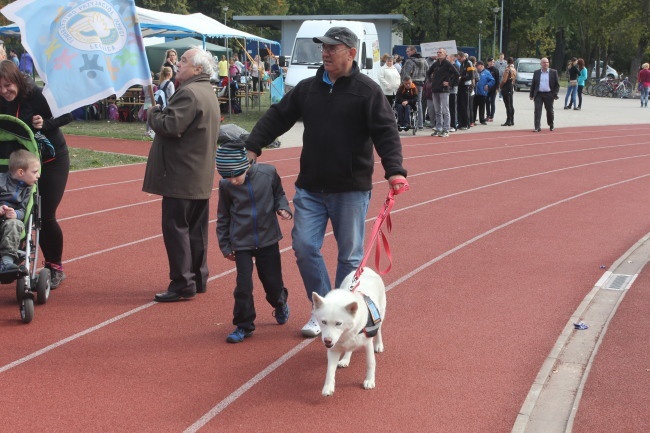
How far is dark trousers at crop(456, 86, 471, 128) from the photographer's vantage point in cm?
2483

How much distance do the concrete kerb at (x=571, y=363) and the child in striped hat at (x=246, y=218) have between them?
2.08 m

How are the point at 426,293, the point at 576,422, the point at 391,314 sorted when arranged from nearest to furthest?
the point at 576,422 → the point at 391,314 → the point at 426,293

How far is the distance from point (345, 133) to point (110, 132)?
18397 millimetres

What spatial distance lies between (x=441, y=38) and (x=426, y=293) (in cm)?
5446

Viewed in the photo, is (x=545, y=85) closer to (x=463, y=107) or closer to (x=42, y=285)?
(x=463, y=107)

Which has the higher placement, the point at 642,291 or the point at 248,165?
the point at 248,165

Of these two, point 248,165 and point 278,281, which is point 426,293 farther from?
point 248,165

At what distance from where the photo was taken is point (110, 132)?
2334 cm

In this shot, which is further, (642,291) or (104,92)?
(642,291)

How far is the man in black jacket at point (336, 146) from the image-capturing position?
5867 mm

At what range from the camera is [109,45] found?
292 inches

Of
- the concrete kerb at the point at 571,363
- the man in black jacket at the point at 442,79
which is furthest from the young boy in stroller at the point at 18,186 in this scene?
the man in black jacket at the point at 442,79

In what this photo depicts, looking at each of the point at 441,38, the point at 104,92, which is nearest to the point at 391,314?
the point at 104,92

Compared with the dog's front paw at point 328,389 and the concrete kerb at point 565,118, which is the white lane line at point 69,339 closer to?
the dog's front paw at point 328,389
